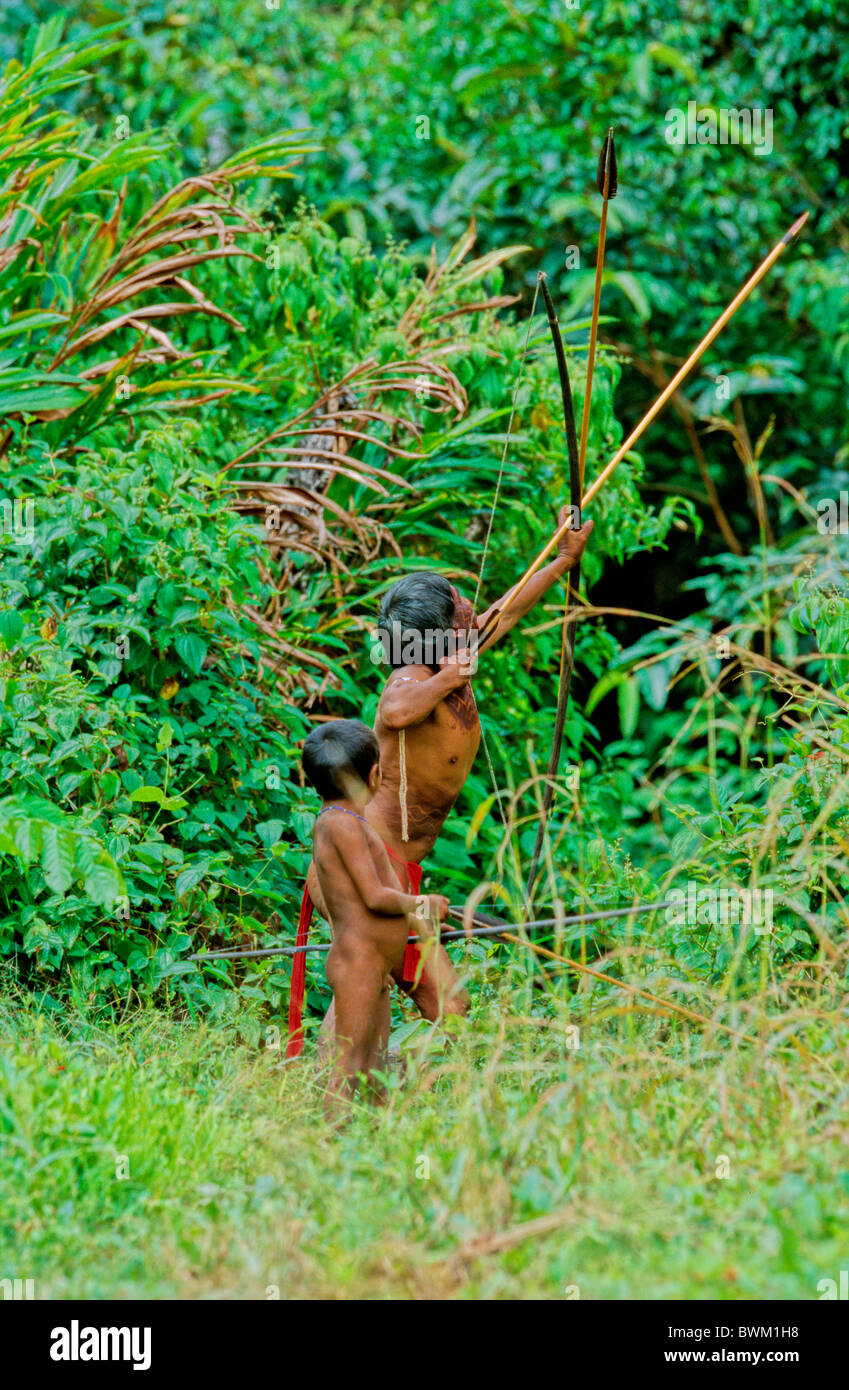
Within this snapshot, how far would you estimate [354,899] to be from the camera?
3.17 meters

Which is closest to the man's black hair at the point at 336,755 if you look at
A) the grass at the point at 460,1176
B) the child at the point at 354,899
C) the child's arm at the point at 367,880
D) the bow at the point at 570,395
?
the child at the point at 354,899

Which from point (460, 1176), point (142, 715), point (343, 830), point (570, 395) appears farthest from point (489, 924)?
point (460, 1176)

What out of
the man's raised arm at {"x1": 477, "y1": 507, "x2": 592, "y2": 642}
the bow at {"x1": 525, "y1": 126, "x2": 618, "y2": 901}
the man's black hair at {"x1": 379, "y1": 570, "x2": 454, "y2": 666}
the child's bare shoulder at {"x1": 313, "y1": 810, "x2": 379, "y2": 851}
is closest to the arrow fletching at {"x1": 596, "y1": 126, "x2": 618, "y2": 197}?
the bow at {"x1": 525, "y1": 126, "x2": 618, "y2": 901}

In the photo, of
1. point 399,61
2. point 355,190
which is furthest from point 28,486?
point 399,61

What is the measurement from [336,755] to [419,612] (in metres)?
0.52

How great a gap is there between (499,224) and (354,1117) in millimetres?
6551

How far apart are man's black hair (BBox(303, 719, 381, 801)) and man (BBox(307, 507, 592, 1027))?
206 mm

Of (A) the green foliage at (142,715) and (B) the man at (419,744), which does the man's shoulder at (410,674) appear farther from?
(A) the green foliage at (142,715)

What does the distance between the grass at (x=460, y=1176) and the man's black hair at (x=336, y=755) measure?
0.62 meters

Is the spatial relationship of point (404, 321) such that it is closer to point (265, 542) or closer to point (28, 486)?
point (265, 542)

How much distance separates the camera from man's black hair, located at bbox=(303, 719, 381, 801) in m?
3.17

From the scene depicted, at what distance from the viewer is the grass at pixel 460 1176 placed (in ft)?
7.15

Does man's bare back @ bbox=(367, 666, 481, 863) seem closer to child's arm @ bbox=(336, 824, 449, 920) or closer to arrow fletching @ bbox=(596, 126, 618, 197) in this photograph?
child's arm @ bbox=(336, 824, 449, 920)

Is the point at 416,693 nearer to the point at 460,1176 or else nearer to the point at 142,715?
the point at 142,715
